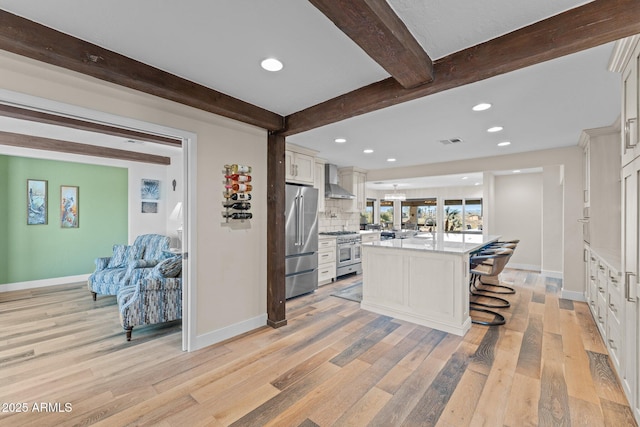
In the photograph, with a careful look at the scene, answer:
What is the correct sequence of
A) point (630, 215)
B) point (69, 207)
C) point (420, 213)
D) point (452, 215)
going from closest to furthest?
point (630, 215), point (69, 207), point (452, 215), point (420, 213)

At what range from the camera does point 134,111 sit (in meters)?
2.24

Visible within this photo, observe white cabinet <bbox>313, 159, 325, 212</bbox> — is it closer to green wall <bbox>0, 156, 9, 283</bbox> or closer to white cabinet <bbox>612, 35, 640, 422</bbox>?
white cabinet <bbox>612, 35, 640, 422</bbox>

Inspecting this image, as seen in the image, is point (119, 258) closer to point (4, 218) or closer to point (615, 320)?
point (4, 218)

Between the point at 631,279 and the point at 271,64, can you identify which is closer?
the point at 631,279

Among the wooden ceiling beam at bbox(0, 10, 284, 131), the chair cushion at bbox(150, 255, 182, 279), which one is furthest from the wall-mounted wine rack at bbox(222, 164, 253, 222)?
the chair cushion at bbox(150, 255, 182, 279)

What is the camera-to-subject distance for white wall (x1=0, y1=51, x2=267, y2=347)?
6.63 feet

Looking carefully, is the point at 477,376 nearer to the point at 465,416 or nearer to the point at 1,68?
the point at 465,416

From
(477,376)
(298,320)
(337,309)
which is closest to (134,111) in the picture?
(298,320)

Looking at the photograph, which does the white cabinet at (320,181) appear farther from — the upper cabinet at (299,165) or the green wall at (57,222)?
Answer: the green wall at (57,222)

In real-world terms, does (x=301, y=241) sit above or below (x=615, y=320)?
above

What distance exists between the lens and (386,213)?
11.3 m

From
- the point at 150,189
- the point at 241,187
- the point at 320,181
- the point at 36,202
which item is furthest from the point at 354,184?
the point at 36,202

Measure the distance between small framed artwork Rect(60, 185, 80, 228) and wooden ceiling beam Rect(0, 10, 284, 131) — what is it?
4338 mm

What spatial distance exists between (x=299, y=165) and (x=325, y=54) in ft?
9.22
